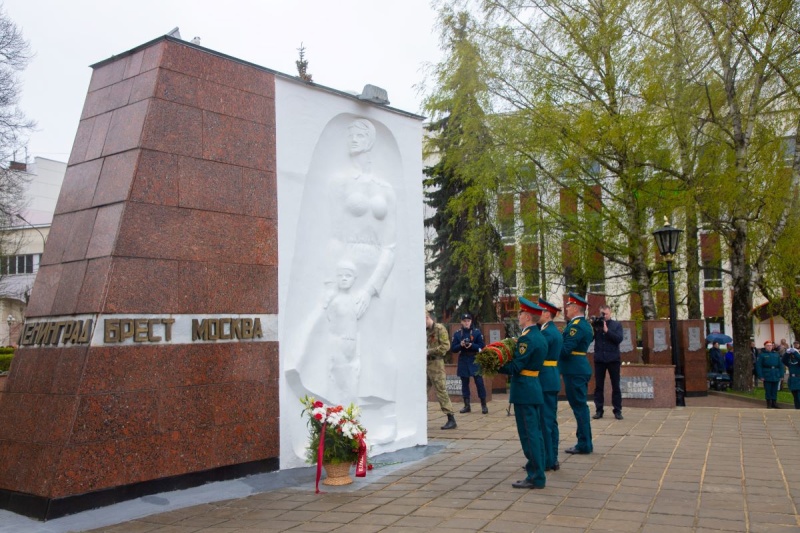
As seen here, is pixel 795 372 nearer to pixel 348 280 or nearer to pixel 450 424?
pixel 450 424

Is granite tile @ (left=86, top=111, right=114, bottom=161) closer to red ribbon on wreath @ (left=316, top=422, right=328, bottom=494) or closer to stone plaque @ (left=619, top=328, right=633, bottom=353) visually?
red ribbon on wreath @ (left=316, top=422, right=328, bottom=494)

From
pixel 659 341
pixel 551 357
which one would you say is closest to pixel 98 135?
pixel 551 357

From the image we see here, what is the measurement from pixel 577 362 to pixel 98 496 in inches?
219

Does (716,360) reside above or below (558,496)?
above

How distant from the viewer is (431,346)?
1166cm

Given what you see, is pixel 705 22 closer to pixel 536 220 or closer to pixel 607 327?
pixel 536 220

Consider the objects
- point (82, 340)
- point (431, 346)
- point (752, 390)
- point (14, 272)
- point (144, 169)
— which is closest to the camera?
point (82, 340)

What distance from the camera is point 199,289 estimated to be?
6.95m

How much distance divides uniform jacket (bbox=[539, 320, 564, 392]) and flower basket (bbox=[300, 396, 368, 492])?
1976mm

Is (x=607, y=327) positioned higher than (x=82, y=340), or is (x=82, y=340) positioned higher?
(x=607, y=327)

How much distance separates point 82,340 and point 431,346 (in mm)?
6373

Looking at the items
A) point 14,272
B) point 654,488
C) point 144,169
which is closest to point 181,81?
point 144,169

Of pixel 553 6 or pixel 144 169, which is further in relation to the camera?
pixel 553 6

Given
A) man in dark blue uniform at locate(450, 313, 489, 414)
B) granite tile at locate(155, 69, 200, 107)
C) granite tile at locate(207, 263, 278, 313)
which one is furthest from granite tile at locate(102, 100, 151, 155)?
man in dark blue uniform at locate(450, 313, 489, 414)
